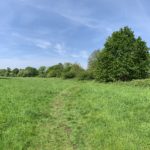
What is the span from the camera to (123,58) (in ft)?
129

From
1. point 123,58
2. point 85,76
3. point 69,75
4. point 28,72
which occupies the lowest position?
point 85,76

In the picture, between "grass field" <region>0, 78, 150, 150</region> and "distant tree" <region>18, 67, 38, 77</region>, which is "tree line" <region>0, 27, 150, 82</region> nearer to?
"grass field" <region>0, 78, 150, 150</region>

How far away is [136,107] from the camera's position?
13281 mm

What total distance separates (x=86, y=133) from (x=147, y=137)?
2.17 metres

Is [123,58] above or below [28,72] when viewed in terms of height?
above

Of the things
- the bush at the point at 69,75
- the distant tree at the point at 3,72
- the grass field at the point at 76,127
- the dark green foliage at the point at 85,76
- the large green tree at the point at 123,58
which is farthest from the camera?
the distant tree at the point at 3,72

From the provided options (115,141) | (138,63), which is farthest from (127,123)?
(138,63)

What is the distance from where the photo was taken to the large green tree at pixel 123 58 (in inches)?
1537

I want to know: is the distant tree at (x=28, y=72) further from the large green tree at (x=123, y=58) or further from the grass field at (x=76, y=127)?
the grass field at (x=76, y=127)

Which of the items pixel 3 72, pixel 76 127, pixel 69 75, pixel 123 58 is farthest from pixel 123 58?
pixel 3 72

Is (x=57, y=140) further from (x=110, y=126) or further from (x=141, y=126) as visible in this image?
(x=141, y=126)

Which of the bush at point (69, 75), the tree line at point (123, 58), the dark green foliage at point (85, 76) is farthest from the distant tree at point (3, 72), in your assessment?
the tree line at point (123, 58)

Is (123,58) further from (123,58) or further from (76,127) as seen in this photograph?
(76,127)

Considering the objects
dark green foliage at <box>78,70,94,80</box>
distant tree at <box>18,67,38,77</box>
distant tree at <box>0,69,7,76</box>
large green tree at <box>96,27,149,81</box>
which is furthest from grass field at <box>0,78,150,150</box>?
distant tree at <box>0,69,7,76</box>
